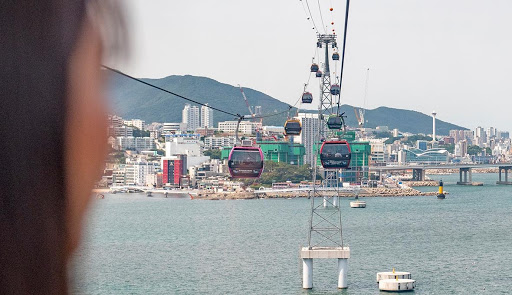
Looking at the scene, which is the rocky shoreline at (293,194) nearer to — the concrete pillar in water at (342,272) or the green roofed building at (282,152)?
the green roofed building at (282,152)

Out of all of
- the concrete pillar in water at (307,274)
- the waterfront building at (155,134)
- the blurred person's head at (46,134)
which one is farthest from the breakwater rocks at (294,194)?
the blurred person's head at (46,134)

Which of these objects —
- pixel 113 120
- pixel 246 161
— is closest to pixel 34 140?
pixel 113 120

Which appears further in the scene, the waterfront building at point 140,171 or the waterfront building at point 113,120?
the waterfront building at point 140,171

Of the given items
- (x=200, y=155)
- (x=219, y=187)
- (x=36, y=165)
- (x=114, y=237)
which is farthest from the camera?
(x=200, y=155)

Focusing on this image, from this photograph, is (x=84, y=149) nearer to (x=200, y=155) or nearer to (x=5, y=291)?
(x=5, y=291)

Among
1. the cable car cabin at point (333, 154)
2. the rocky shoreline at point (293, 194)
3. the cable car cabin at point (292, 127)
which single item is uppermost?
the cable car cabin at point (292, 127)

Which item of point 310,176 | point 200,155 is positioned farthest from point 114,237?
point 200,155
